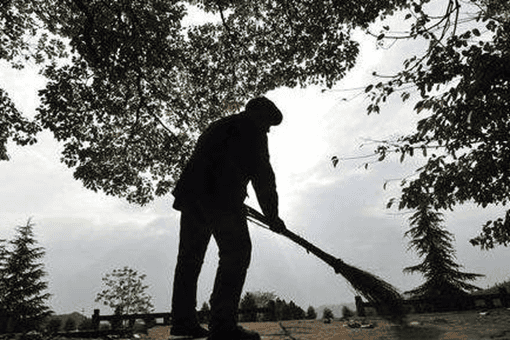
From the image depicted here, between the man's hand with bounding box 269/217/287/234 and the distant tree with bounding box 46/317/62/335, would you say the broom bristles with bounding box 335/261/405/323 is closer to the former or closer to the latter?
the man's hand with bounding box 269/217/287/234

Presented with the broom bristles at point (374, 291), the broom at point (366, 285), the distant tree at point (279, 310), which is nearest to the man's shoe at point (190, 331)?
the broom at point (366, 285)

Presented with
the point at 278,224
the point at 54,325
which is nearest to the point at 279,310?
the point at 278,224

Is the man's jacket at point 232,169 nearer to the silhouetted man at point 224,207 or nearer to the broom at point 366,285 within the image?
the silhouetted man at point 224,207

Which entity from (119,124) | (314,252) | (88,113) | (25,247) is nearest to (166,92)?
(119,124)

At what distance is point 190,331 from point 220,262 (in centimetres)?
83

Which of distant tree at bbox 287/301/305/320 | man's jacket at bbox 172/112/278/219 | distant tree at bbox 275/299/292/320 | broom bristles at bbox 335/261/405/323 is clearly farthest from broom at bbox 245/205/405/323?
distant tree at bbox 287/301/305/320

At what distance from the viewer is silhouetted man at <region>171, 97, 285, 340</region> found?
2354 millimetres

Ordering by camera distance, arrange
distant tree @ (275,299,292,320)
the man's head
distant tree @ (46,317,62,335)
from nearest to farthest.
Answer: the man's head → distant tree @ (46,317,62,335) → distant tree @ (275,299,292,320)

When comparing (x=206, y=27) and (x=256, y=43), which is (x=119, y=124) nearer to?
(x=206, y=27)

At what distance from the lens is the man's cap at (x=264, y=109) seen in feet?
10.1

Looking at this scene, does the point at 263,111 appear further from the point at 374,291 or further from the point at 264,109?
the point at 374,291

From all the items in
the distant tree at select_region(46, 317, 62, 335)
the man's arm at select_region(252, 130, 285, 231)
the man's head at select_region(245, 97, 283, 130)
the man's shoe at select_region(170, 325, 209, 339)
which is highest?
the man's head at select_region(245, 97, 283, 130)

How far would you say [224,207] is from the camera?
2520 mm

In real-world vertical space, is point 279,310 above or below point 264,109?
below
